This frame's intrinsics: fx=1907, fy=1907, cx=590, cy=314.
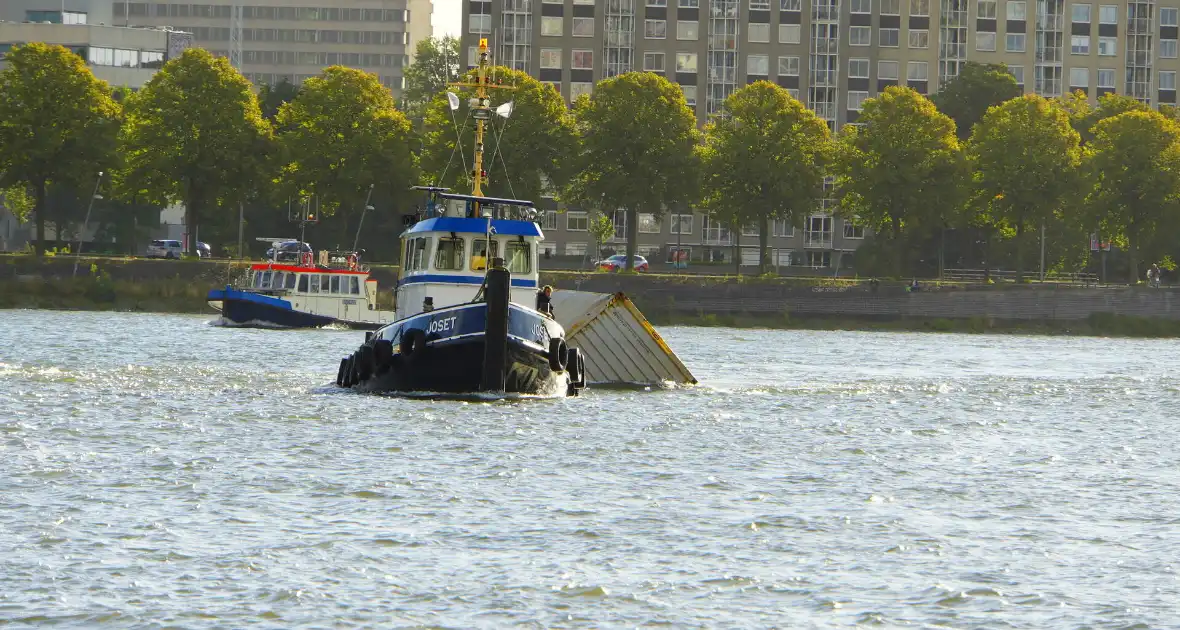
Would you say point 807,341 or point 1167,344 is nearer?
point 807,341

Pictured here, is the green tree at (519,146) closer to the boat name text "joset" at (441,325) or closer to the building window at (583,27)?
the building window at (583,27)

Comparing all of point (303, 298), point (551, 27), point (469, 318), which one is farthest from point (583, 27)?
point (469, 318)

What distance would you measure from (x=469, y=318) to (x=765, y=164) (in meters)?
85.9

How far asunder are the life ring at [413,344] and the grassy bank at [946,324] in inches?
2936

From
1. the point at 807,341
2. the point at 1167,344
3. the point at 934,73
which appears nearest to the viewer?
the point at 807,341

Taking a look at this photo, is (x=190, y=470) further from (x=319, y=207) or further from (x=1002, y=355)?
(x=319, y=207)

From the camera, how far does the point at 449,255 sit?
1870 inches

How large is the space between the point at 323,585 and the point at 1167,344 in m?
96.1

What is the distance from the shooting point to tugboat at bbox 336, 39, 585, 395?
138 feet

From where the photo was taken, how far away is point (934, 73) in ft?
636

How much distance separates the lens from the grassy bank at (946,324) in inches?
4663

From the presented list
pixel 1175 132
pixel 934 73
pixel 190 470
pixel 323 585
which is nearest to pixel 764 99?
pixel 1175 132

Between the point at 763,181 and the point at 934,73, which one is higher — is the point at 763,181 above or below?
below

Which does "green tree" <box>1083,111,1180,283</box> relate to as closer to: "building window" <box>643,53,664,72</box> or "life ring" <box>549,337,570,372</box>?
"building window" <box>643,53,664,72</box>
